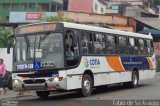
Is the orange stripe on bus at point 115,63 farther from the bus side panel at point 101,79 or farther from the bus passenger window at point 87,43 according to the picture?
the bus passenger window at point 87,43

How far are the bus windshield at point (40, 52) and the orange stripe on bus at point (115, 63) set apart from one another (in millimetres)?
3983

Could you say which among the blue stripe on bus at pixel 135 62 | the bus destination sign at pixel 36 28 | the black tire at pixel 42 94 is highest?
the bus destination sign at pixel 36 28

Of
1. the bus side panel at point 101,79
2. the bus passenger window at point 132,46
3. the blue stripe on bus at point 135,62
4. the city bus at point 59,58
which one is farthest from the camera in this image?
the bus passenger window at point 132,46

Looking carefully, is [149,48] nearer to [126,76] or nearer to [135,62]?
[135,62]

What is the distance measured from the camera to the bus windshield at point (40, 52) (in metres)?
17.3

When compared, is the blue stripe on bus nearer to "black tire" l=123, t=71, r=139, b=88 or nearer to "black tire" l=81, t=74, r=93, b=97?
"black tire" l=123, t=71, r=139, b=88

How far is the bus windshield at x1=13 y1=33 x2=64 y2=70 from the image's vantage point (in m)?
17.3

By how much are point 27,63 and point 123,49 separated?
6499mm

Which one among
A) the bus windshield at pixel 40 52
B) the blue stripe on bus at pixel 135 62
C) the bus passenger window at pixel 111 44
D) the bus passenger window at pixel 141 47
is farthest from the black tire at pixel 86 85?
the bus passenger window at pixel 141 47

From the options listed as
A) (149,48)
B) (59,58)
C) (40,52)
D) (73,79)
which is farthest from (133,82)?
(40,52)

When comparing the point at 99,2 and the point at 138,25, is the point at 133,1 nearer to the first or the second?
the point at 99,2

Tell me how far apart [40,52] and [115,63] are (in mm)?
5140

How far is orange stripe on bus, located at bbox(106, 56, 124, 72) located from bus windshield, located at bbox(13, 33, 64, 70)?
13.1 ft

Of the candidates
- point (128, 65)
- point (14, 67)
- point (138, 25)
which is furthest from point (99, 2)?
point (14, 67)
